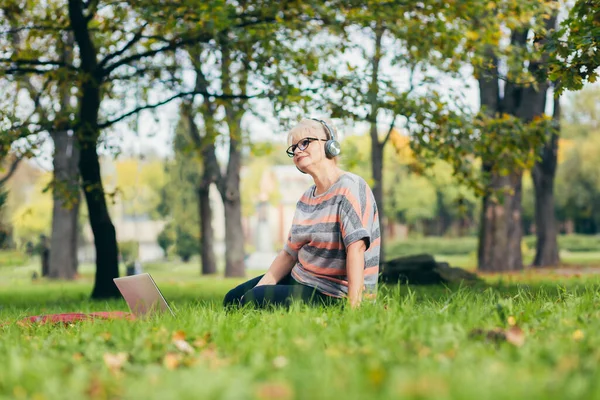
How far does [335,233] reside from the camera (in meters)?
5.29

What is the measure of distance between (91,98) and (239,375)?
9908 millimetres

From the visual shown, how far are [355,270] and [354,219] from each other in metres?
0.36

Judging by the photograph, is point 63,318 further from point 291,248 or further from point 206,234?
point 206,234

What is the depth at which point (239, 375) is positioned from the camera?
9.20 feet

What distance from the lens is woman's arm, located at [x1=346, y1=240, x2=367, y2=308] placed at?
16.5 feet

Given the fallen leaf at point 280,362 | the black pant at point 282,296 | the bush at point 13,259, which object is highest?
the black pant at point 282,296

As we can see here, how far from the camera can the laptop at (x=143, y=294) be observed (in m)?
5.50

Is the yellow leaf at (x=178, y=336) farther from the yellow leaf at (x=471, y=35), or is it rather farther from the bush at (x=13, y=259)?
the bush at (x=13, y=259)

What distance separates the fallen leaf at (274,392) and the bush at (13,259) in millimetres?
23982

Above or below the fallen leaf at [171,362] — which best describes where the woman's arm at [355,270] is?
above

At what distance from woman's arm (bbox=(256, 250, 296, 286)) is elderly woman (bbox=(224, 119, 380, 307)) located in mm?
168

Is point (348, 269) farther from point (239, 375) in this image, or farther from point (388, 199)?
point (388, 199)

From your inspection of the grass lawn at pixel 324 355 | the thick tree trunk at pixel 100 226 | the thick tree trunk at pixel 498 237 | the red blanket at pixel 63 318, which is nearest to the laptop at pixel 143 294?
the red blanket at pixel 63 318

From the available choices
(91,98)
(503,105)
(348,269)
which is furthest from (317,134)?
(503,105)
